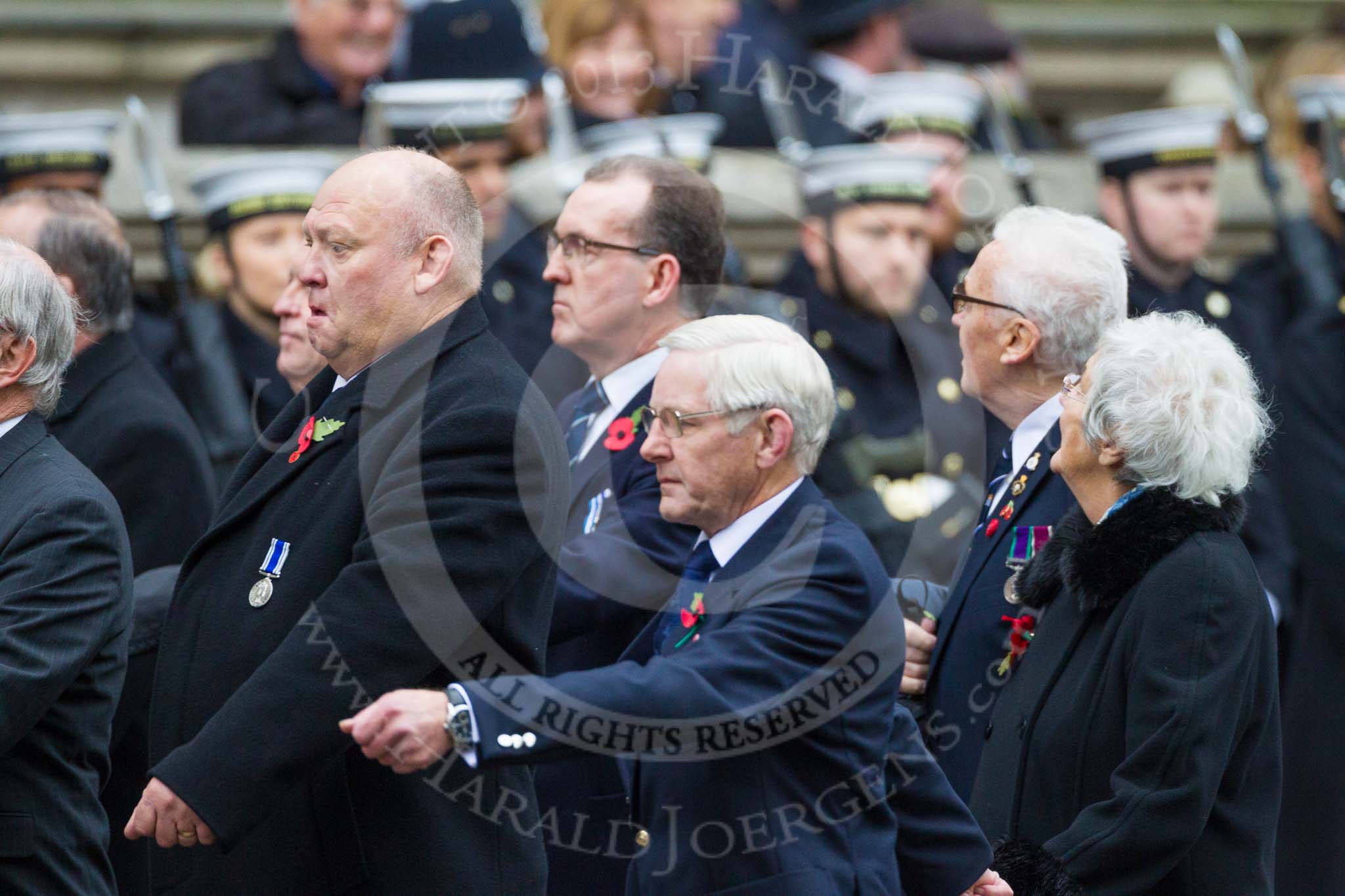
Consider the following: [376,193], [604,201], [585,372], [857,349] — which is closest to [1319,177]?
[857,349]

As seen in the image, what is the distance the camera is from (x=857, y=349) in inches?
290

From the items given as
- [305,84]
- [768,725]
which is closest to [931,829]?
[768,725]

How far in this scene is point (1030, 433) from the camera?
15.9ft

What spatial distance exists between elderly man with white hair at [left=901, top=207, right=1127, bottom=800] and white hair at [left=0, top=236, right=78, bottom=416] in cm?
186

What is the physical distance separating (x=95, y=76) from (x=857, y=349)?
175 inches

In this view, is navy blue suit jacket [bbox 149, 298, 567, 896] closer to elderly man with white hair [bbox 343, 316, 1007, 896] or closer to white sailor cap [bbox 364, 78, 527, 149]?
elderly man with white hair [bbox 343, 316, 1007, 896]

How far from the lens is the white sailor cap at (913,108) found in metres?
8.01

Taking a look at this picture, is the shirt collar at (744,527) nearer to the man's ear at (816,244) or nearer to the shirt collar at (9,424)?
the shirt collar at (9,424)

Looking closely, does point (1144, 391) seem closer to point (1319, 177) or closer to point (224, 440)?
point (224, 440)

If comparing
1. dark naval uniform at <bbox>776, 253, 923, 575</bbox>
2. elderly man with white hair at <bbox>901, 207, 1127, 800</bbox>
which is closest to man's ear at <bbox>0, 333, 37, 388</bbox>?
elderly man with white hair at <bbox>901, 207, 1127, 800</bbox>

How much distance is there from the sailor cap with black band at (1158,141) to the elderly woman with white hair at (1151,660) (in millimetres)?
3265

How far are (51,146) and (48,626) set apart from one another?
338 cm

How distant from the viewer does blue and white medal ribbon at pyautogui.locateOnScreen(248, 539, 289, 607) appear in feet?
13.2

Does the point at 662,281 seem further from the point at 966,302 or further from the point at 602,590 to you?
the point at 602,590
